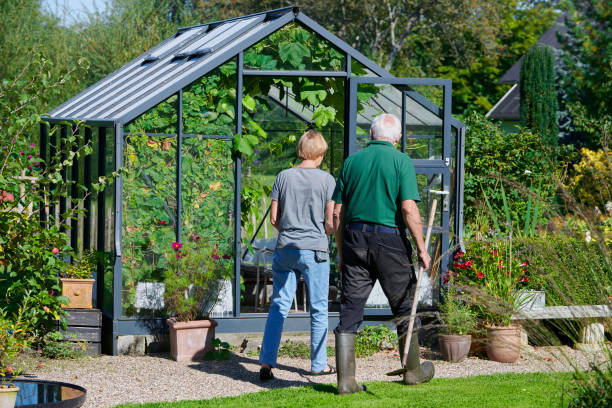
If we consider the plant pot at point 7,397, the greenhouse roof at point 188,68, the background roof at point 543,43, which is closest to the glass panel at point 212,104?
the greenhouse roof at point 188,68

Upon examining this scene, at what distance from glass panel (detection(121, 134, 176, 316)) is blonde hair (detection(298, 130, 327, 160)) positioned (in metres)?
1.96

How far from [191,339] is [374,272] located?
7.63 feet

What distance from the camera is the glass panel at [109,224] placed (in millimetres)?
7988

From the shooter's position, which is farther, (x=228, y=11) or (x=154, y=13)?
(x=228, y=11)

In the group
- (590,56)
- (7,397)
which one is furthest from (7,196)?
(590,56)

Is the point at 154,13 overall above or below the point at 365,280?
A: above

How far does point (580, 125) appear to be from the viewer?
66.6 feet

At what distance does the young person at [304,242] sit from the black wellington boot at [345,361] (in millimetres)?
666

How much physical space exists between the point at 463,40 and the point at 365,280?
26.9 m

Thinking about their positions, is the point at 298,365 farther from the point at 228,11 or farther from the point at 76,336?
the point at 228,11

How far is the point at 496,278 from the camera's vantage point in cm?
787

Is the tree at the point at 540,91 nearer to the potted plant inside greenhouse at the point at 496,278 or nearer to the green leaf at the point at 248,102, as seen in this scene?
the potted plant inside greenhouse at the point at 496,278

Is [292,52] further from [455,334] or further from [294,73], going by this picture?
[455,334]

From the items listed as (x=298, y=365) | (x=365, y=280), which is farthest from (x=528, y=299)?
(x=365, y=280)
